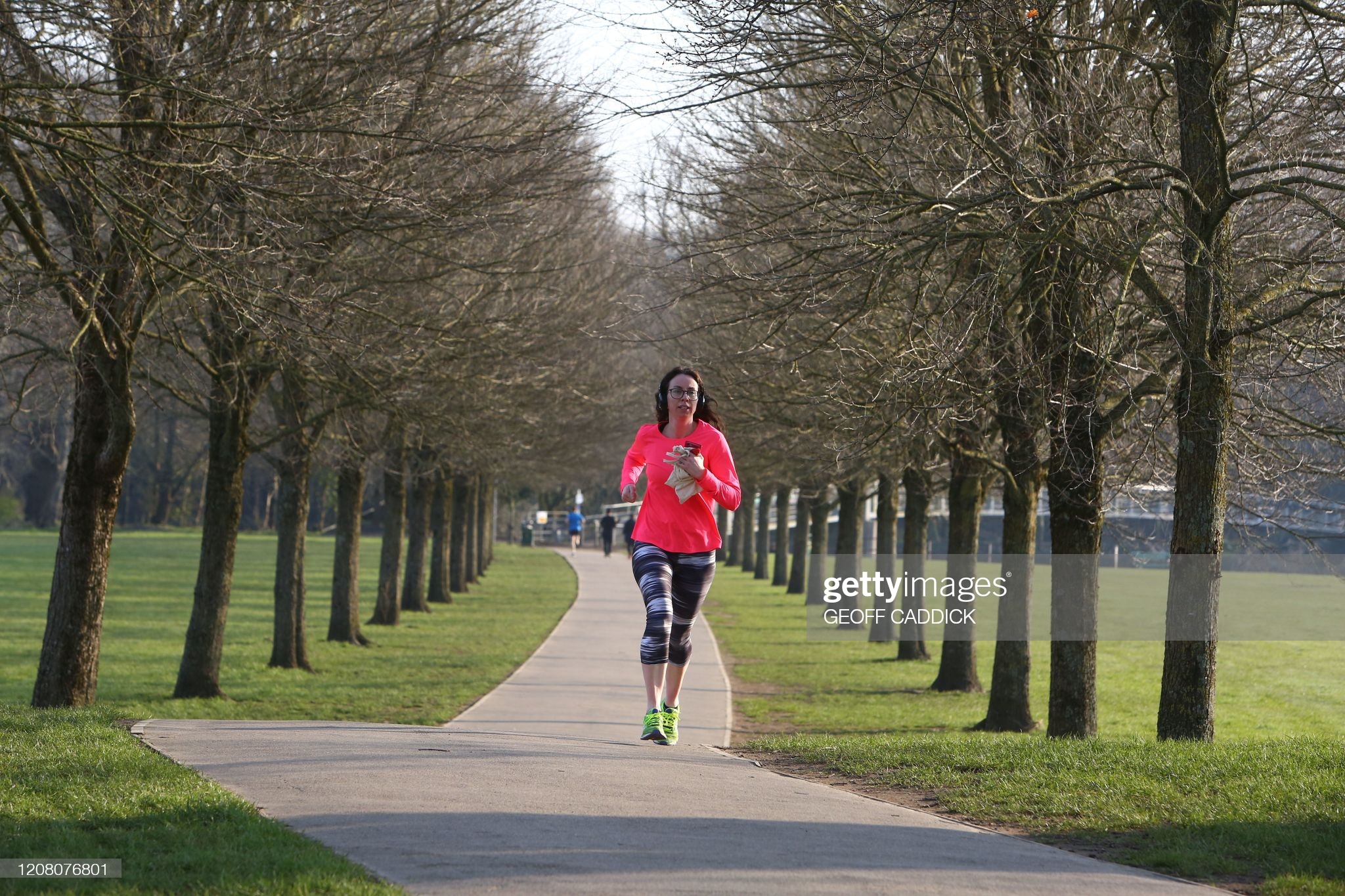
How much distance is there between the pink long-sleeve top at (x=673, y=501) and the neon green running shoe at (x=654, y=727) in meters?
1.14

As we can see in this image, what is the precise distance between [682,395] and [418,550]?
25.3 metres

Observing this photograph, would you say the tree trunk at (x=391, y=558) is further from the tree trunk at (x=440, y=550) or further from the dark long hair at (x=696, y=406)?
the dark long hair at (x=696, y=406)

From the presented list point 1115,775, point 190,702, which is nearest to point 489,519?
point 190,702

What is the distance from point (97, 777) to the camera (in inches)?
283

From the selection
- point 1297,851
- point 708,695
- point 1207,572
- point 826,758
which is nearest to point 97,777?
Result: point 826,758

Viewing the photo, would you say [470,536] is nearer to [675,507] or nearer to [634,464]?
[675,507]

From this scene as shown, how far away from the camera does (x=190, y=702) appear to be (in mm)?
15047

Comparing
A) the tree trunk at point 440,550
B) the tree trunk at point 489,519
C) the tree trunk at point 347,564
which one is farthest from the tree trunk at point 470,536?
the tree trunk at point 347,564

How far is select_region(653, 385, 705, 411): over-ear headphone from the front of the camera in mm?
8305

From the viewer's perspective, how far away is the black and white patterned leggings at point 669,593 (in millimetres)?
8133

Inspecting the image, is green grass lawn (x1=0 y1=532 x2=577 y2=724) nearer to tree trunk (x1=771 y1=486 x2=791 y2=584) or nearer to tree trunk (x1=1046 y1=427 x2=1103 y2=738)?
tree trunk (x1=1046 y1=427 x2=1103 y2=738)

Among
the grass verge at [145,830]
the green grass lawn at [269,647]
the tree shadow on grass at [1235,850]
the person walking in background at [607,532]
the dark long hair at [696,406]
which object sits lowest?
the green grass lawn at [269,647]

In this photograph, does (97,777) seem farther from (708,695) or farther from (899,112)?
(708,695)

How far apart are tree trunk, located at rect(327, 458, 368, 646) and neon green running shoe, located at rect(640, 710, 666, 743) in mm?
14734
